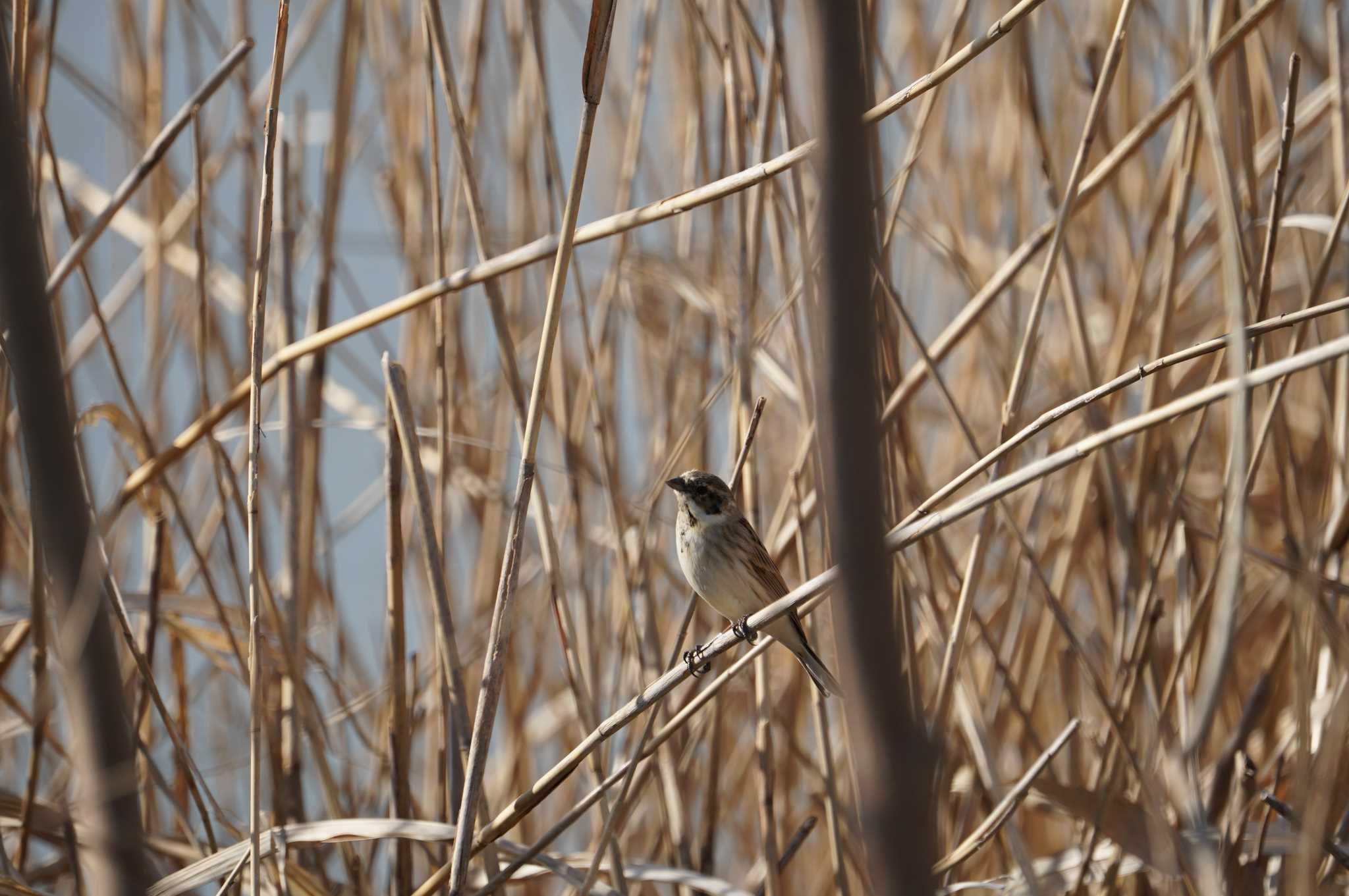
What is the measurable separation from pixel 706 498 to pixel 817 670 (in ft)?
1.63

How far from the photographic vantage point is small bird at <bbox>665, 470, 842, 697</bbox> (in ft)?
8.73

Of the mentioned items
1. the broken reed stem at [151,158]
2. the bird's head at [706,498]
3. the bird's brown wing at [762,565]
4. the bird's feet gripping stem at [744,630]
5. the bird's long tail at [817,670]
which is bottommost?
the bird's long tail at [817,670]

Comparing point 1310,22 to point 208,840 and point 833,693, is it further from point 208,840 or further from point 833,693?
point 208,840

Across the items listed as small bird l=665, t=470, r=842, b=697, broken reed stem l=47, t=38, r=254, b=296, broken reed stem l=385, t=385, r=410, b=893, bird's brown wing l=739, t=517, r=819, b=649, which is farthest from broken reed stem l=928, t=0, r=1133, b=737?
broken reed stem l=47, t=38, r=254, b=296

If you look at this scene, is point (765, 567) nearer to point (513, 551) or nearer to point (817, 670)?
point (817, 670)

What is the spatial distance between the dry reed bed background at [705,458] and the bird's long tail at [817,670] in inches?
3.4

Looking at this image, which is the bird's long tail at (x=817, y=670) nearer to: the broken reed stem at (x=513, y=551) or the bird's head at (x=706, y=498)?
the bird's head at (x=706, y=498)

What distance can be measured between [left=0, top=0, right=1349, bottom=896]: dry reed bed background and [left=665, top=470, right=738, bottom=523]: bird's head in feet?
0.34

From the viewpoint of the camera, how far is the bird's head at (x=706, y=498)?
2.72 meters

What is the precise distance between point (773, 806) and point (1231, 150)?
5.37 ft

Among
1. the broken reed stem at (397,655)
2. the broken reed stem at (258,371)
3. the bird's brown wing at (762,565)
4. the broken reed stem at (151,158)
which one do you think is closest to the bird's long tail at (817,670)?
the bird's brown wing at (762,565)

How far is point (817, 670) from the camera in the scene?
→ 2502mm

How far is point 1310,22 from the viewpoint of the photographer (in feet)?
9.89

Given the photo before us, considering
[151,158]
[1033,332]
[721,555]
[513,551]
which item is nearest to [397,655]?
[513,551]
